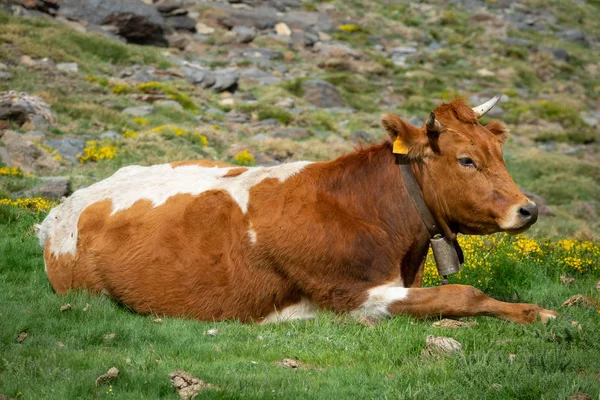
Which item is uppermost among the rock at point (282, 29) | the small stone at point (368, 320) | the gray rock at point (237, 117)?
the small stone at point (368, 320)

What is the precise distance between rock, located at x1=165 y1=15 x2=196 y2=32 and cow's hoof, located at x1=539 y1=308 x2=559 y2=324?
4096 centimetres

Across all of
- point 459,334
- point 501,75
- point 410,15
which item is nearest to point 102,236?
point 459,334

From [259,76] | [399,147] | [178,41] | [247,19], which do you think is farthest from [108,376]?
[247,19]

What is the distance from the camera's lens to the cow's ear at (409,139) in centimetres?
715

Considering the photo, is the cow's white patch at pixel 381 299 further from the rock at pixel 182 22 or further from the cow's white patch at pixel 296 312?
the rock at pixel 182 22

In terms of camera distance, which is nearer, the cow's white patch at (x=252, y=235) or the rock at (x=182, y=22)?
the cow's white patch at (x=252, y=235)

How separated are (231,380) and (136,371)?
70 centimetres

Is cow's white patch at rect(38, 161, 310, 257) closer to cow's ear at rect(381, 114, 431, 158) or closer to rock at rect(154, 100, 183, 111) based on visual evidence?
cow's ear at rect(381, 114, 431, 158)

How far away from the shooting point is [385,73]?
45156 mm

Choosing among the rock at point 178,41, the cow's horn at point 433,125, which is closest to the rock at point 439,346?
the cow's horn at point 433,125

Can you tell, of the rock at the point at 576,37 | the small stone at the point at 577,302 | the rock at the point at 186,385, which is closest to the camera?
the rock at the point at 186,385

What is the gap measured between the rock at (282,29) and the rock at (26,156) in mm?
33255

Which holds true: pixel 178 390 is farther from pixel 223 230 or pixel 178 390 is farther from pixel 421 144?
pixel 421 144

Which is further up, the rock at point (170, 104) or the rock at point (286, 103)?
the rock at point (170, 104)
